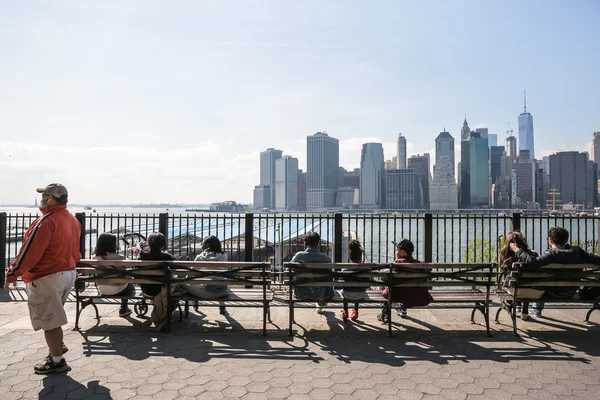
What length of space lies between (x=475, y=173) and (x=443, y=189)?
2980cm

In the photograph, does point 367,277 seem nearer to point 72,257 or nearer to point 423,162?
point 72,257

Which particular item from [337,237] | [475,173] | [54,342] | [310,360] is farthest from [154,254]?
[475,173]

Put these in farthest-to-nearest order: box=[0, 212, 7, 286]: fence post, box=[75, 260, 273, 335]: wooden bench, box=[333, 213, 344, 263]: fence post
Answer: box=[0, 212, 7, 286]: fence post
box=[333, 213, 344, 263]: fence post
box=[75, 260, 273, 335]: wooden bench

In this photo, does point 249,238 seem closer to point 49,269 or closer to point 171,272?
point 171,272

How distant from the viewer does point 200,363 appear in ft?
14.3

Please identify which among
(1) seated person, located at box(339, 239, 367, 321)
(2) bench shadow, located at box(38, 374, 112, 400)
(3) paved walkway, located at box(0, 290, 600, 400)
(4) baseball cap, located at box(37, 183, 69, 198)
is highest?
(4) baseball cap, located at box(37, 183, 69, 198)

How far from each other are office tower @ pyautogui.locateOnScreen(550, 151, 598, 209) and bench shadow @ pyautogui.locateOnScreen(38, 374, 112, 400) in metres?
131

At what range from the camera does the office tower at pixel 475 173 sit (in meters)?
136

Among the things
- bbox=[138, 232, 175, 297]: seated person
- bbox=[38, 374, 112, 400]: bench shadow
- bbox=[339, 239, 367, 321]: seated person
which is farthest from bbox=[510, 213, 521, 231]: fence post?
bbox=[38, 374, 112, 400]: bench shadow

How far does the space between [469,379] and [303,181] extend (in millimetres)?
174702

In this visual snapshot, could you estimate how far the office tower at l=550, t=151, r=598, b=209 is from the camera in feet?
376

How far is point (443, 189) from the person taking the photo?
467 feet

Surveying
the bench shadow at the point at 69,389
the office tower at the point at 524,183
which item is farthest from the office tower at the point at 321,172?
the bench shadow at the point at 69,389

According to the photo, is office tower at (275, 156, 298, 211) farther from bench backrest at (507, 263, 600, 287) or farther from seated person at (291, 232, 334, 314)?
bench backrest at (507, 263, 600, 287)
